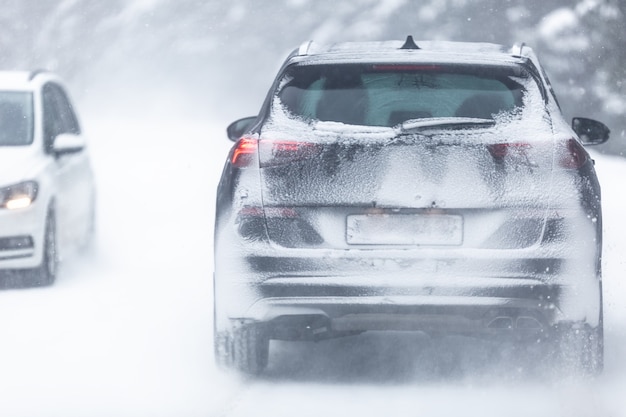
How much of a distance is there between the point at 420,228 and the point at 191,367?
158 centimetres

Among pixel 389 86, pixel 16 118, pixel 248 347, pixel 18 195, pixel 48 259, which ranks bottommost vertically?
pixel 248 347

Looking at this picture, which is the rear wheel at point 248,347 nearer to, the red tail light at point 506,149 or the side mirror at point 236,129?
the red tail light at point 506,149

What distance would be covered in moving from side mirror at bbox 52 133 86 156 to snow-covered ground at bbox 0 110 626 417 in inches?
37.5

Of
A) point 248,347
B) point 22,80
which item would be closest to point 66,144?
point 22,80

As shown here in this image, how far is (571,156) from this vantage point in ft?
22.2

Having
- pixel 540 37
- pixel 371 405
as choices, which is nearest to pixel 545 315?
pixel 371 405

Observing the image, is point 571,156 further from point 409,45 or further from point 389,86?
point 409,45

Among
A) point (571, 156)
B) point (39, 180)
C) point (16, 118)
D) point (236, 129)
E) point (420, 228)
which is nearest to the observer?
point (420, 228)

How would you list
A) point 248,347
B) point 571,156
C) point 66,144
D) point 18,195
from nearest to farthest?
point 571,156 < point 248,347 < point 18,195 < point 66,144

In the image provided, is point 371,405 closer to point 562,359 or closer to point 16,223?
point 562,359

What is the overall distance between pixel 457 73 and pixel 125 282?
4.72 m

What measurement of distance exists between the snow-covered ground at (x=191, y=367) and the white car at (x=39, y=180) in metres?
0.29

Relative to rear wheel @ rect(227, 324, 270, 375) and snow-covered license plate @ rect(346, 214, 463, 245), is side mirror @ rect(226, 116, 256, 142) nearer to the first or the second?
rear wheel @ rect(227, 324, 270, 375)

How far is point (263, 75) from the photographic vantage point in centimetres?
7375
